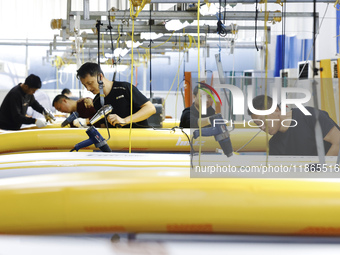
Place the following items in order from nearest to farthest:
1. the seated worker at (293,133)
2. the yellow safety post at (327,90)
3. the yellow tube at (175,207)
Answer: the yellow tube at (175,207) → the seated worker at (293,133) → the yellow safety post at (327,90)

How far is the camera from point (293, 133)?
210cm

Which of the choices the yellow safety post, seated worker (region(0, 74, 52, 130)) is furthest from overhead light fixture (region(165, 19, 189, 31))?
seated worker (region(0, 74, 52, 130))

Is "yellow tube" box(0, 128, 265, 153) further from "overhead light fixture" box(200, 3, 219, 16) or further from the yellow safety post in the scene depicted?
the yellow safety post

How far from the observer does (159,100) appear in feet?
23.5

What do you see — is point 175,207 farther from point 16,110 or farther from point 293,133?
point 16,110

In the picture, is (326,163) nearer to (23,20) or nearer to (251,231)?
(251,231)

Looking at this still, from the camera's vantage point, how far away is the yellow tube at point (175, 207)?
1.40 meters

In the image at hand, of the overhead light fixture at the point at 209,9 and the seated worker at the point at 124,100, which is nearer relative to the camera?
the overhead light fixture at the point at 209,9

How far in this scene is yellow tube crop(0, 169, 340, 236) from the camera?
1.40m

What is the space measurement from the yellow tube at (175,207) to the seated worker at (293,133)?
0.43 metres

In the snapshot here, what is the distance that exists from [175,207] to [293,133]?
2.97 ft

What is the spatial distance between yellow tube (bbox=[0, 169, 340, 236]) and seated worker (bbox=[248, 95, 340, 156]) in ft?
1.40

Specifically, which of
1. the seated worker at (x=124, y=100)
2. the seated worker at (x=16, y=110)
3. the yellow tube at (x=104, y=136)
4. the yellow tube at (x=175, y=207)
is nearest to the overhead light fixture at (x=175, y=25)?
the seated worker at (x=124, y=100)

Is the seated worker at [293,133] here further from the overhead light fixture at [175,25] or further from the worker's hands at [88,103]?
the worker's hands at [88,103]
